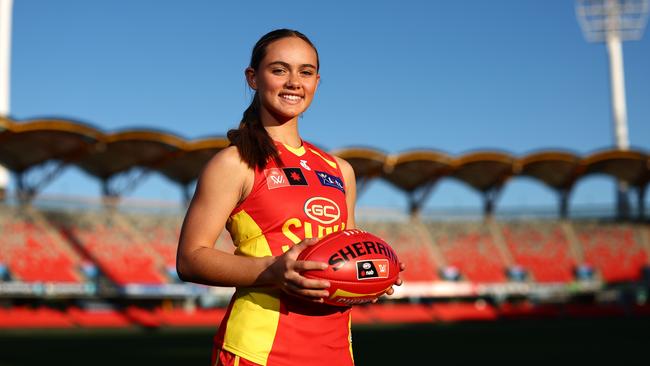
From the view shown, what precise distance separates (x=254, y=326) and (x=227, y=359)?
0.55ft

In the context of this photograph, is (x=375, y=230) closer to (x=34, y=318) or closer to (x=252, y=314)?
(x=34, y=318)

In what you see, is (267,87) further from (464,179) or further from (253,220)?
(464,179)

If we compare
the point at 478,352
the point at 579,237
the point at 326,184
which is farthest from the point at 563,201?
the point at 326,184

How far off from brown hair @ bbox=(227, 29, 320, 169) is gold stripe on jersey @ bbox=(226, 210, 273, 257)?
8.5 inches

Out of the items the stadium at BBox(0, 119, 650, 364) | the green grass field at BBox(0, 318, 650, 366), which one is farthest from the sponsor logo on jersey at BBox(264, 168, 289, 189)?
the stadium at BBox(0, 119, 650, 364)

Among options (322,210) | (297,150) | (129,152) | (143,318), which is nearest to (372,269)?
(322,210)

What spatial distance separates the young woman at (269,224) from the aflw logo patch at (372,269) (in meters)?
0.20

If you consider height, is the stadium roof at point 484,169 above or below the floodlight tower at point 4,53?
below

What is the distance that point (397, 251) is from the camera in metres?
43.3

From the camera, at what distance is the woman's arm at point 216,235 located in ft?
8.56

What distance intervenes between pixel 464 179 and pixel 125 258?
2396cm

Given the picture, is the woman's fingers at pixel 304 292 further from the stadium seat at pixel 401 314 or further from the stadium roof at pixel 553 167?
the stadium roof at pixel 553 167

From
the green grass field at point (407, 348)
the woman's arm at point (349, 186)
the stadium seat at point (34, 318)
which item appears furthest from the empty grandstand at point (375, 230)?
the woman's arm at point (349, 186)

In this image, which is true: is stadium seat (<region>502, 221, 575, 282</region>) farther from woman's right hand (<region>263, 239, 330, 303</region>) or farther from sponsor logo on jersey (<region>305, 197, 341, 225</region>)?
woman's right hand (<region>263, 239, 330, 303</region>)
